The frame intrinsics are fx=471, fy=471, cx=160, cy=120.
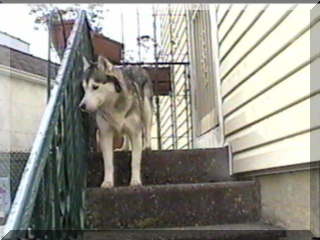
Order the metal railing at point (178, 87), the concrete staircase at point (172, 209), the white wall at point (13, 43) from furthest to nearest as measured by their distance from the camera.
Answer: the metal railing at point (178, 87) < the white wall at point (13, 43) < the concrete staircase at point (172, 209)

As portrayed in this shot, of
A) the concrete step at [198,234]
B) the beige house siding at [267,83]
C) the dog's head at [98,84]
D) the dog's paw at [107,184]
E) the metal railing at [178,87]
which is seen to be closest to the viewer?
the beige house siding at [267,83]

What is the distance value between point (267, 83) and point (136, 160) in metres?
0.91

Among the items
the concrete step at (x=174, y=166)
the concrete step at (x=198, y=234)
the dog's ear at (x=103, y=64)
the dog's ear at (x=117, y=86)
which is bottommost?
the concrete step at (x=198, y=234)

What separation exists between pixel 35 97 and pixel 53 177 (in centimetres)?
175

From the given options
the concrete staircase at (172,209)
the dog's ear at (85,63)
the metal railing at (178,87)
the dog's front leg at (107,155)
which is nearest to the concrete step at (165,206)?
the concrete staircase at (172,209)

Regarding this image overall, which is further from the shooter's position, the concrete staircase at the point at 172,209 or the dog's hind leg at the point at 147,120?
the dog's hind leg at the point at 147,120

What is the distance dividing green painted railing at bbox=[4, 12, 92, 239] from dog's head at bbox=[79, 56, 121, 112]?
0.06 metres

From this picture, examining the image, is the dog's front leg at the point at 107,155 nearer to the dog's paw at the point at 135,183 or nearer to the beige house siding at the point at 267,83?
the dog's paw at the point at 135,183

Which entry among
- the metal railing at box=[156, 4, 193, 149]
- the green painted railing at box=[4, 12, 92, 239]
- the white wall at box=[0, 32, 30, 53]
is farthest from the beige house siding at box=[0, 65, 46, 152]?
the metal railing at box=[156, 4, 193, 149]

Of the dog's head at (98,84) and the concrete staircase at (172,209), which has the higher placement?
the dog's head at (98,84)

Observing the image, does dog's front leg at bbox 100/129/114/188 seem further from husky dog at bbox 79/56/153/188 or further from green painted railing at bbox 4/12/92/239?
green painted railing at bbox 4/12/92/239

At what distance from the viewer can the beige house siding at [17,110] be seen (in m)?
2.81

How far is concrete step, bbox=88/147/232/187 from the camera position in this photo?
302 cm

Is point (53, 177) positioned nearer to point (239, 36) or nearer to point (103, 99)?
point (103, 99)
